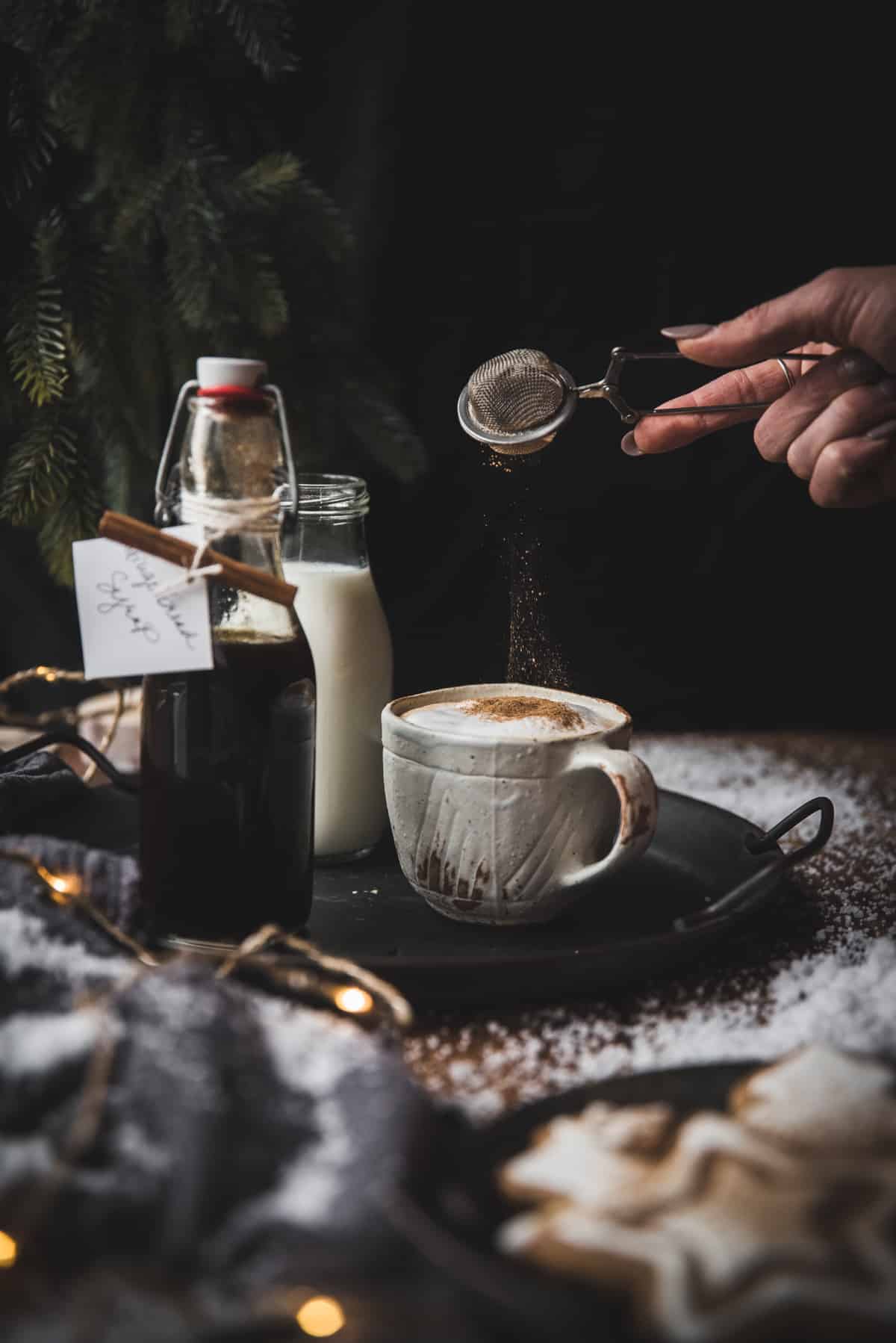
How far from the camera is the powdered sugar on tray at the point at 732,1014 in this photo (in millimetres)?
709

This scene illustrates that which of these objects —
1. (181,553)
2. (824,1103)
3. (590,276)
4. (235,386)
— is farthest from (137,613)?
(590,276)

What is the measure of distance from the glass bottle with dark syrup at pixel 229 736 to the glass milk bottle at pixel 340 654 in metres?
0.18

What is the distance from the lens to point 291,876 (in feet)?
2.62

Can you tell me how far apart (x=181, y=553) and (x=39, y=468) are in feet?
1.77

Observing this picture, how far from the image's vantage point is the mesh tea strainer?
100 centimetres

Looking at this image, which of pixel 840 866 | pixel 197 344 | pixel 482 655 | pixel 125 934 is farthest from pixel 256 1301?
pixel 482 655

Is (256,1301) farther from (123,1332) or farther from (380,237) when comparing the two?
(380,237)

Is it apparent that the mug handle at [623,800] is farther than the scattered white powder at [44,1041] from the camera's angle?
Yes

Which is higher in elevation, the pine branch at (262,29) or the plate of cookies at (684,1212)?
the pine branch at (262,29)

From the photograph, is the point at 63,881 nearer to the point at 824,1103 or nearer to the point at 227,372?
the point at 227,372

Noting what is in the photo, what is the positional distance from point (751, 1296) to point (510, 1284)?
9 centimetres

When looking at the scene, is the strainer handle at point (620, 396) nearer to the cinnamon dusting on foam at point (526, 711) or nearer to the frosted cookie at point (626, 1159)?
the cinnamon dusting on foam at point (526, 711)

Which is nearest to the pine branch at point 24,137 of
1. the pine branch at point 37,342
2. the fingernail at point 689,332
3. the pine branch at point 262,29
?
the pine branch at point 37,342

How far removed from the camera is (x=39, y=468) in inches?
47.4
